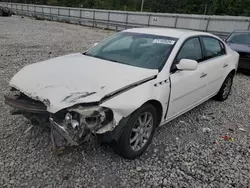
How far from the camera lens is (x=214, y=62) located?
4000 mm

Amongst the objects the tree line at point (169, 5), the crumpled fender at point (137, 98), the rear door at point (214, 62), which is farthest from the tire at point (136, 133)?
the tree line at point (169, 5)

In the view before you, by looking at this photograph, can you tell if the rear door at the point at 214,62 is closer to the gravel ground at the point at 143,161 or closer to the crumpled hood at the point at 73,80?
the gravel ground at the point at 143,161

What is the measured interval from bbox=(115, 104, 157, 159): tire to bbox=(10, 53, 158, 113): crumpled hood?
0.40 meters

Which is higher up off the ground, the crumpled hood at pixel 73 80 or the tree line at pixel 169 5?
the tree line at pixel 169 5

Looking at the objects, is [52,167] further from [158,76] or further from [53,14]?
[53,14]

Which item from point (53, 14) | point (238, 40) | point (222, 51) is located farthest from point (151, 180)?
point (53, 14)

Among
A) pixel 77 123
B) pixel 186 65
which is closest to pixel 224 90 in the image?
pixel 186 65

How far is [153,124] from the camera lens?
9.45 ft

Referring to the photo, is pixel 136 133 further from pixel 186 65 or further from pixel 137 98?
pixel 186 65

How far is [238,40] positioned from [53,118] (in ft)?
25.6

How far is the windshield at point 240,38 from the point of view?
25.2ft

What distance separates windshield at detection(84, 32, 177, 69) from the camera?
3.07m

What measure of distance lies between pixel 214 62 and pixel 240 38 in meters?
4.93

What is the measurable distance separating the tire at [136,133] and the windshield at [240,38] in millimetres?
6519
